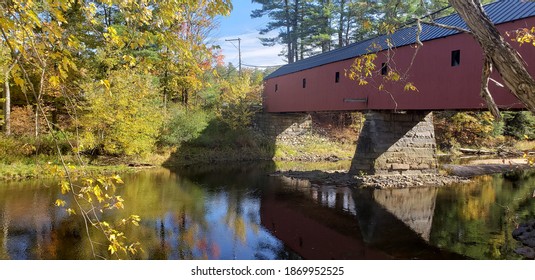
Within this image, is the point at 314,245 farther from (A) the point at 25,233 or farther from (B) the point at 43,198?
(B) the point at 43,198

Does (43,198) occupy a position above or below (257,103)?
below

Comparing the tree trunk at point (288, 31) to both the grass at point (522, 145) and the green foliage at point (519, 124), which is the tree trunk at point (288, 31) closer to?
the green foliage at point (519, 124)

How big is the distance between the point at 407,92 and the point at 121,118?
37.7ft

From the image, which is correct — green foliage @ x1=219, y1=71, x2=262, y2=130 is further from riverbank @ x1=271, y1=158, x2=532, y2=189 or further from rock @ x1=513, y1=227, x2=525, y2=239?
rock @ x1=513, y1=227, x2=525, y2=239

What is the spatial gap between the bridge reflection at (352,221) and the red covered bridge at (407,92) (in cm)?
219

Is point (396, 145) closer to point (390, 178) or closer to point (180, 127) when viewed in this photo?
point (390, 178)

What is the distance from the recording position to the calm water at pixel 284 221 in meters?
6.95

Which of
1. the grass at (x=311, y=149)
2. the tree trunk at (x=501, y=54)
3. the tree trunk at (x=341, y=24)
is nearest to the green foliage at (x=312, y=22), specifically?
the tree trunk at (x=341, y=24)

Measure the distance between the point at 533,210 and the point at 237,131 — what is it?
15373mm

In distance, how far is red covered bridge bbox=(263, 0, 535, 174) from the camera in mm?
9734

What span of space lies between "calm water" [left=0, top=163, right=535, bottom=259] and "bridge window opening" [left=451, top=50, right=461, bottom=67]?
13.0 ft

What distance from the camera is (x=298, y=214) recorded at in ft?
32.4

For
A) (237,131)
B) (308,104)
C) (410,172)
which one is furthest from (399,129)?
(237,131)

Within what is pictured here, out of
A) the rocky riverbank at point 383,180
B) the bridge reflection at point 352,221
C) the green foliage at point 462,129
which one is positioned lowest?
the bridge reflection at point 352,221
